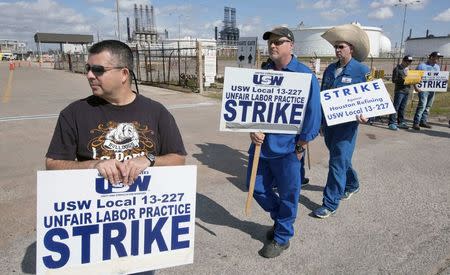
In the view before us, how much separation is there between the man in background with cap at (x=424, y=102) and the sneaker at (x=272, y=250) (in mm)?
7571

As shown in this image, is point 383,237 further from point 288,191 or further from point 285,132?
point 285,132

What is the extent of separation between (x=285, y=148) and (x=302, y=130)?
8.9 inches

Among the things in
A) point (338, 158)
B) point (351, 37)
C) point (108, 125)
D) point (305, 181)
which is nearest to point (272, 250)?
point (338, 158)

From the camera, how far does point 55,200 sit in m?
1.99

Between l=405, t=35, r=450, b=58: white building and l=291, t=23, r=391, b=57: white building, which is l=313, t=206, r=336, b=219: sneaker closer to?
l=291, t=23, r=391, b=57: white building

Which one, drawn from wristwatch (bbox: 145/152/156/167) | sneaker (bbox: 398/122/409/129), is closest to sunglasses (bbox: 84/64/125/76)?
wristwatch (bbox: 145/152/156/167)

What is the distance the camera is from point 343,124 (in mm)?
4344

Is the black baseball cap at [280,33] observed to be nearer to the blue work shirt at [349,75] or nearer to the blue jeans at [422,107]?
the blue work shirt at [349,75]

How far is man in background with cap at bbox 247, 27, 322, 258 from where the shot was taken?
10.8ft

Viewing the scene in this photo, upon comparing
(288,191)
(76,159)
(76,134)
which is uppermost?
(76,134)

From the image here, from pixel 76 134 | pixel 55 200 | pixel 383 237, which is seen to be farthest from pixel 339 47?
pixel 55 200

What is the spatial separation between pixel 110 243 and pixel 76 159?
21.2 inches

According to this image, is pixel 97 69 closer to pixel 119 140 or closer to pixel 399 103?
pixel 119 140

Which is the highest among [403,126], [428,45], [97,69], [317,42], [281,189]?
[317,42]
